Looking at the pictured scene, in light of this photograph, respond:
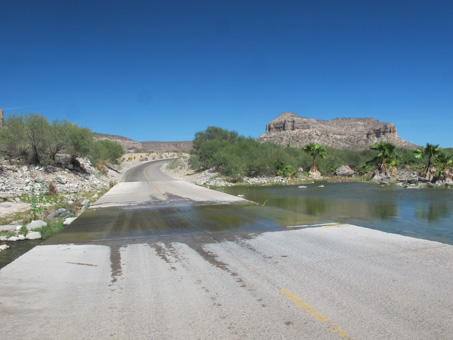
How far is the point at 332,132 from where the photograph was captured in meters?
147

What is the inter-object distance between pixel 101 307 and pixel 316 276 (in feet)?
11.0

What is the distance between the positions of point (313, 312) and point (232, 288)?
133cm

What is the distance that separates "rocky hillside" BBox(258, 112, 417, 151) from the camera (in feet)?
447

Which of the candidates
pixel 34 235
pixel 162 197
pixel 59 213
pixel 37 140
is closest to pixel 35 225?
pixel 34 235

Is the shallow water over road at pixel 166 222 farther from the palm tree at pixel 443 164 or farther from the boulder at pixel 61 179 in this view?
the palm tree at pixel 443 164

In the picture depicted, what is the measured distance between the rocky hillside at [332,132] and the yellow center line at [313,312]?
126998mm

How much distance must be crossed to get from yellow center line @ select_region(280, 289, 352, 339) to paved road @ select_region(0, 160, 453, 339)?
1 centimetres

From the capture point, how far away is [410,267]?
609 cm

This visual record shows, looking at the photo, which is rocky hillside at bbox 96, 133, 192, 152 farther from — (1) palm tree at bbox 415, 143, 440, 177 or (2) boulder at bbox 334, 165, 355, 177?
(1) palm tree at bbox 415, 143, 440, 177

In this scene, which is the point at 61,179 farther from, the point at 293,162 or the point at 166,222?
the point at 293,162

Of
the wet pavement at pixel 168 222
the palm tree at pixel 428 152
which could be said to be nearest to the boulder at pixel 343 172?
the palm tree at pixel 428 152

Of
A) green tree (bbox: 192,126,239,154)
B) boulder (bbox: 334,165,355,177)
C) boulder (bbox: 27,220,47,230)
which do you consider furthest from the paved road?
green tree (bbox: 192,126,239,154)

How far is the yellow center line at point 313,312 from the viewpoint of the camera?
3838 millimetres

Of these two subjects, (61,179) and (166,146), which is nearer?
(61,179)
